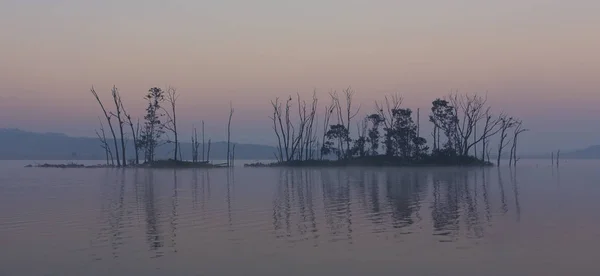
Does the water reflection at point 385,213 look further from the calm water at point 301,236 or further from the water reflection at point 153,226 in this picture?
the water reflection at point 153,226

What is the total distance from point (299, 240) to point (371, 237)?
4.73ft

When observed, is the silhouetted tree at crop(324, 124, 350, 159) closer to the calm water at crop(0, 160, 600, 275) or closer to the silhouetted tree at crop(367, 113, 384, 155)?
the silhouetted tree at crop(367, 113, 384, 155)

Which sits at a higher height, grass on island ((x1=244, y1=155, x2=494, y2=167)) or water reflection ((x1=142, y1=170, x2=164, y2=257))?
grass on island ((x1=244, y1=155, x2=494, y2=167))

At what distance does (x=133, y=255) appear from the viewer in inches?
454

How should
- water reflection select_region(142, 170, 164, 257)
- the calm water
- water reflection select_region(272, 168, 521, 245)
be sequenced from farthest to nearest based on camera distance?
1. water reflection select_region(272, 168, 521, 245)
2. water reflection select_region(142, 170, 164, 257)
3. the calm water

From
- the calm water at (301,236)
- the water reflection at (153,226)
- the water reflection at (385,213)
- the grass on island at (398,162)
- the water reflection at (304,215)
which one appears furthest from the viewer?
the grass on island at (398,162)

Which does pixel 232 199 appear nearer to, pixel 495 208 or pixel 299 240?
pixel 495 208

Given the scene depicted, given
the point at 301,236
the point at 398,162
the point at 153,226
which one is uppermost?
A: the point at 398,162

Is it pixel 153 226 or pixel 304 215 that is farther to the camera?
pixel 304 215

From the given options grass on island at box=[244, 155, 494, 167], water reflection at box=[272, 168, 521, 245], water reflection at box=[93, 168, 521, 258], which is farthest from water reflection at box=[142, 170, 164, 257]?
grass on island at box=[244, 155, 494, 167]

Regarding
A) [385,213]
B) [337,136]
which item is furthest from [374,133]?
[385,213]

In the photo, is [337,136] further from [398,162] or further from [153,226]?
[153,226]

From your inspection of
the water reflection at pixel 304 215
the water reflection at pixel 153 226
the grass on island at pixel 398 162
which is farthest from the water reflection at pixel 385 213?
the grass on island at pixel 398 162

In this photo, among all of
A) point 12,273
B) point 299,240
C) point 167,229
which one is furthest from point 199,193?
point 12,273
